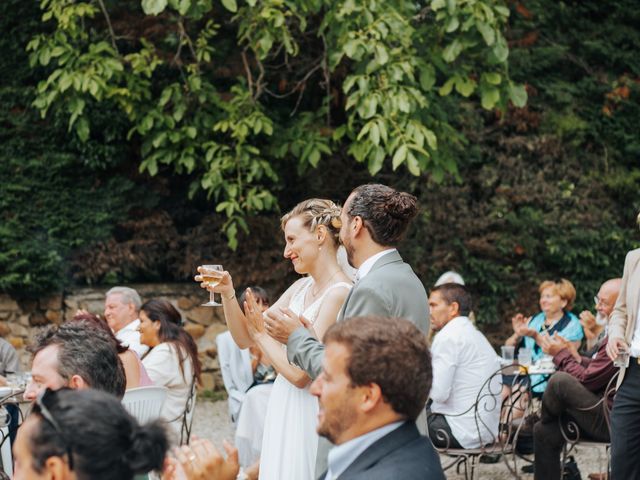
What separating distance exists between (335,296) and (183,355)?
9.92ft

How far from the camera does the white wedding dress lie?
3744 mm

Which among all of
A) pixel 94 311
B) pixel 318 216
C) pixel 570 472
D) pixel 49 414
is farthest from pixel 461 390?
pixel 94 311

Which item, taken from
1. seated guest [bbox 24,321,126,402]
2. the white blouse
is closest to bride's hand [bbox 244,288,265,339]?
seated guest [bbox 24,321,126,402]

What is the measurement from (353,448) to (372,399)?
13 centimetres

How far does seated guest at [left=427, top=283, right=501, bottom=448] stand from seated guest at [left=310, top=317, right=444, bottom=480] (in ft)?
11.9

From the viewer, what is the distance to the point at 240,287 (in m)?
11.2

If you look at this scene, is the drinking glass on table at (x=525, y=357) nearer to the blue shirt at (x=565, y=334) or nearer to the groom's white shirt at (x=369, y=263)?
the blue shirt at (x=565, y=334)

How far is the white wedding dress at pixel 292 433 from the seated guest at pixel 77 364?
66cm

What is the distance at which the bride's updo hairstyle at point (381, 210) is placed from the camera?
351 cm

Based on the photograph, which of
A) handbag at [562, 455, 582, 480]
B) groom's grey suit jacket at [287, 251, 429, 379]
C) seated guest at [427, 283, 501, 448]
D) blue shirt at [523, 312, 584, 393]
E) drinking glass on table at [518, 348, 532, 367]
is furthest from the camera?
blue shirt at [523, 312, 584, 393]

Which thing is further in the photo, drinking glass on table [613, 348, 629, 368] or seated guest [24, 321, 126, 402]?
drinking glass on table [613, 348, 629, 368]

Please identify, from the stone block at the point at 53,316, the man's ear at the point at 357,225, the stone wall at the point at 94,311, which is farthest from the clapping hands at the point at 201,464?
the stone block at the point at 53,316

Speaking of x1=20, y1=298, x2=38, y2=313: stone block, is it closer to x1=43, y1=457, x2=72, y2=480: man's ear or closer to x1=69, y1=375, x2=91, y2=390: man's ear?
x1=69, y1=375, x2=91, y2=390: man's ear

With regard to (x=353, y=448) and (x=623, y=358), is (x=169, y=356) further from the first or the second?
(x=353, y=448)
